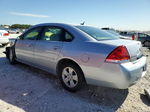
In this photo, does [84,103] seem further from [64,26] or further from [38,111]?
[64,26]

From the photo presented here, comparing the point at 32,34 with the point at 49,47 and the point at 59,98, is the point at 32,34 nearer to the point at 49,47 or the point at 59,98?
the point at 49,47

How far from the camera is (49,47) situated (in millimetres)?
3570

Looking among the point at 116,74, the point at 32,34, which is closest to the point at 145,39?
the point at 32,34

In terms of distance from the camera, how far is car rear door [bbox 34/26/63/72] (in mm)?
3443

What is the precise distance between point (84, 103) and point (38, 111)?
2.95ft

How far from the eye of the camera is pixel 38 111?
255 cm

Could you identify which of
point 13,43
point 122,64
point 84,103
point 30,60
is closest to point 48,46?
point 30,60

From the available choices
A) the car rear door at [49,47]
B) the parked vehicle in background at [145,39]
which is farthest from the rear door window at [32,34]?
the parked vehicle in background at [145,39]

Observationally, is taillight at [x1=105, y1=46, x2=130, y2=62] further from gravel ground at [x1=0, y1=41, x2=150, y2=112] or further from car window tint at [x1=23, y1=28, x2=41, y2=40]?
car window tint at [x1=23, y1=28, x2=41, y2=40]

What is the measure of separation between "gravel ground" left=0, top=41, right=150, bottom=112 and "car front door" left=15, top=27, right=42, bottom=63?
763mm

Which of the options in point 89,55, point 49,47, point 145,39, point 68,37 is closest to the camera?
point 89,55

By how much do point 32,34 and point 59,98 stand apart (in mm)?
2313

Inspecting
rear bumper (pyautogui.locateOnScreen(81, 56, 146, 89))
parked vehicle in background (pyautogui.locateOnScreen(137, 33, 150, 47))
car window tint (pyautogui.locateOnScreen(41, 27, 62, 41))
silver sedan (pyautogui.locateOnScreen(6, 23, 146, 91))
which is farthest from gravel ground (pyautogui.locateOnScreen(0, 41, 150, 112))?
parked vehicle in background (pyautogui.locateOnScreen(137, 33, 150, 47))

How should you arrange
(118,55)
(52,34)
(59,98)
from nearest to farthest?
(118,55) → (59,98) → (52,34)
